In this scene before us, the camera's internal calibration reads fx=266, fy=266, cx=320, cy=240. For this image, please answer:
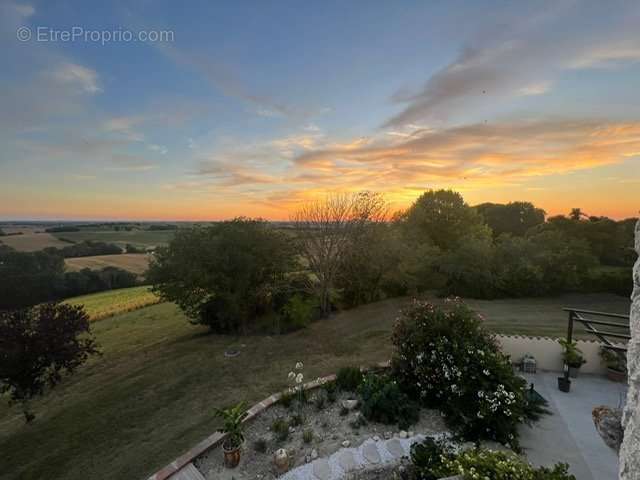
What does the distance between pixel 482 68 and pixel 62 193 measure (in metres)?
16.6

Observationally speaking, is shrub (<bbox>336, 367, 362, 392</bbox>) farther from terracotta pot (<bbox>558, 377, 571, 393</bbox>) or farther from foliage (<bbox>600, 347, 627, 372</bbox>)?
foliage (<bbox>600, 347, 627, 372</bbox>)

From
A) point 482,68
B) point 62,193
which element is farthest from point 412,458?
point 62,193

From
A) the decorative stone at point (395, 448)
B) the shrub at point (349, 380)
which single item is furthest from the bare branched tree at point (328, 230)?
the decorative stone at point (395, 448)

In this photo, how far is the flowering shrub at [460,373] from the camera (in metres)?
3.94

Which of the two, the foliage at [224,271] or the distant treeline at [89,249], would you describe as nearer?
the foliage at [224,271]

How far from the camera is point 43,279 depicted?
19016 mm

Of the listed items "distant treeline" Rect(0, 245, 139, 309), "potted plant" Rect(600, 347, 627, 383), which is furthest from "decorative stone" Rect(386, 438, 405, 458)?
"distant treeline" Rect(0, 245, 139, 309)

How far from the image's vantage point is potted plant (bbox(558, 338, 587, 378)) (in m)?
5.53

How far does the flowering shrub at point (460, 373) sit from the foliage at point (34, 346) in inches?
266

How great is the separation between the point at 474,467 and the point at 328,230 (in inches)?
369

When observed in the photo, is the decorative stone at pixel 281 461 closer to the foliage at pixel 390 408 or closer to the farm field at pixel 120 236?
the foliage at pixel 390 408

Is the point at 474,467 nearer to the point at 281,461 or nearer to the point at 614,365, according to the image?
the point at 281,461

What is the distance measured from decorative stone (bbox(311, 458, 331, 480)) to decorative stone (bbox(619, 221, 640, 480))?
296cm

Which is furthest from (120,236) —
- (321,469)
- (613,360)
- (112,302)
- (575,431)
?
(613,360)
